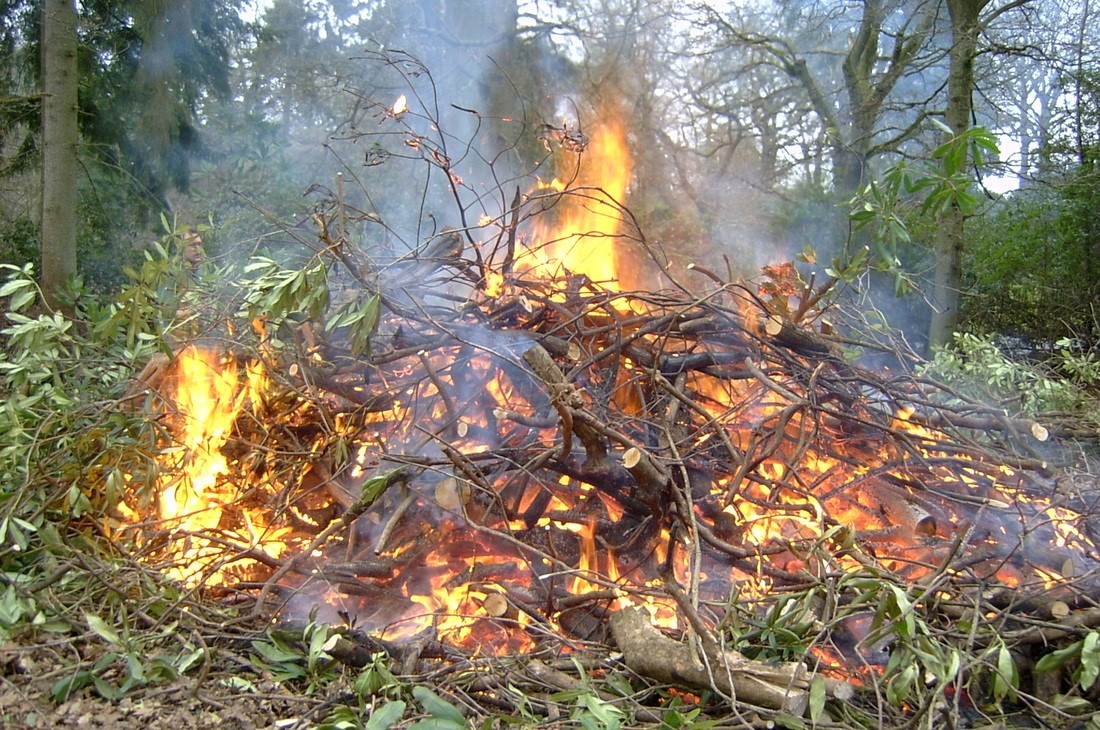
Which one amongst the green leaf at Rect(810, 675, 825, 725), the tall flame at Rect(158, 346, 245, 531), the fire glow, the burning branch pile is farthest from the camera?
the tall flame at Rect(158, 346, 245, 531)

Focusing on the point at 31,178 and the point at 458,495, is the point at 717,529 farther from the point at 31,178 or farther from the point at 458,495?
the point at 31,178

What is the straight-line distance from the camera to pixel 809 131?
1268cm

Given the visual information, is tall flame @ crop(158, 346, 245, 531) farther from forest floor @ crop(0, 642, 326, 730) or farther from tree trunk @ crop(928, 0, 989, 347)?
tree trunk @ crop(928, 0, 989, 347)

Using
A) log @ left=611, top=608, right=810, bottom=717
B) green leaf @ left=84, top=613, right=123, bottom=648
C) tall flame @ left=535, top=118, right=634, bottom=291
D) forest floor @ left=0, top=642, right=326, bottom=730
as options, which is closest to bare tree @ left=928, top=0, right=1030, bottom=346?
tall flame @ left=535, top=118, right=634, bottom=291

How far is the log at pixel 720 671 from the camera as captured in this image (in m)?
2.13

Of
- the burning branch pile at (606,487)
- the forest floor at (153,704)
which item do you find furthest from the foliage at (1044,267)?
the forest floor at (153,704)

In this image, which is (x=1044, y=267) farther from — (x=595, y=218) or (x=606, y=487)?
(x=606, y=487)

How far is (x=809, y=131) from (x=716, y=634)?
12012 mm

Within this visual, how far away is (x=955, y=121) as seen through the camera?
692cm

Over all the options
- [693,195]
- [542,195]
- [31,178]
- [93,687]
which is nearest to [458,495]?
[93,687]

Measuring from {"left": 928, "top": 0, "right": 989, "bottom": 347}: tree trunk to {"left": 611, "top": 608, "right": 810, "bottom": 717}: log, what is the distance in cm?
528

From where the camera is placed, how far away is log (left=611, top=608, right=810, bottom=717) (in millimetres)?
2133

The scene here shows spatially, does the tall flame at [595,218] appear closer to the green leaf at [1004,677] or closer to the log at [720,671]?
the log at [720,671]

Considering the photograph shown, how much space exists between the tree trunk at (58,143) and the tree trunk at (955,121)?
7659 millimetres
